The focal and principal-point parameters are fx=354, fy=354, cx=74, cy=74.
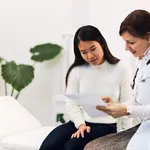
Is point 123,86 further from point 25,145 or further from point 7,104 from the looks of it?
point 7,104

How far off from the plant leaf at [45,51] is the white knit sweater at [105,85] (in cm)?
135

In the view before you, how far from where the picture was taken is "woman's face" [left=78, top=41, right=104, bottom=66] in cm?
200

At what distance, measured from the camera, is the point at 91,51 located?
2.02 metres

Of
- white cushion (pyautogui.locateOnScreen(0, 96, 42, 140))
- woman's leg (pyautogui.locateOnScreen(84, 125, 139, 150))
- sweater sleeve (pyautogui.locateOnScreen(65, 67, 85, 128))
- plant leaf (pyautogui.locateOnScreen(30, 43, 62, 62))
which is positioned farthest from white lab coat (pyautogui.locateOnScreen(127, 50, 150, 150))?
plant leaf (pyautogui.locateOnScreen(30, 43, 62, 62))

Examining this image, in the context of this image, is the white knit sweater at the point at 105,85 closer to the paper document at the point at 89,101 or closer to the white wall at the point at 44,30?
the paper document at the point at 89,101

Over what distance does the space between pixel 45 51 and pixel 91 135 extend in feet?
5.56

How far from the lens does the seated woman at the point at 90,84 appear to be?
6.56ft

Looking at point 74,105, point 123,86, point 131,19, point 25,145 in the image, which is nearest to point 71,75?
point 74,105

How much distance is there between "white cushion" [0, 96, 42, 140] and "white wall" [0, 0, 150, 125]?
0.90m

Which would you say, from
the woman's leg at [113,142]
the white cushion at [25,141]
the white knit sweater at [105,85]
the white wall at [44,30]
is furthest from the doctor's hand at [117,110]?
the white wall at [44,30]

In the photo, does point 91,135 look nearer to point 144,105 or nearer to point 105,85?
point 105,85

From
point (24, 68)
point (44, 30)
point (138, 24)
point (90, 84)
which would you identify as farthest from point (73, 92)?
point (44, 30)

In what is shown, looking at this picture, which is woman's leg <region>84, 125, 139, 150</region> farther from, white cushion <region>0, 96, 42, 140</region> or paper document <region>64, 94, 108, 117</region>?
white cushion <region>0, 96, 42, 140</region>

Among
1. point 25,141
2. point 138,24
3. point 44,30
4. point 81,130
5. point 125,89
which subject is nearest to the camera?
point 138,24
